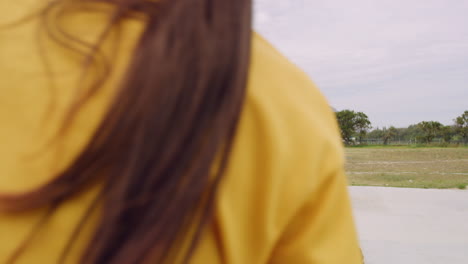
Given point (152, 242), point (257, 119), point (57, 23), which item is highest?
point (57, 23)

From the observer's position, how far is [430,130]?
89.2 ft

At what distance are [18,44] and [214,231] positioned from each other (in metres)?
0.29

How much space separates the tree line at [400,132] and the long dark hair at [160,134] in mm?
25537

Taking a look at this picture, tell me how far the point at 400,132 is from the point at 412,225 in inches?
1100

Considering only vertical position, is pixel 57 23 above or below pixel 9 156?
above

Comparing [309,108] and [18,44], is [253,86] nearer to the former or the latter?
[309,108]

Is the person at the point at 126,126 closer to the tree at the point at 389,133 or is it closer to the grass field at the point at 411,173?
the grass field at the point at 411,173

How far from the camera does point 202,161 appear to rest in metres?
0.48

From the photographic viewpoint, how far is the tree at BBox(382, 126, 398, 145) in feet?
98.1

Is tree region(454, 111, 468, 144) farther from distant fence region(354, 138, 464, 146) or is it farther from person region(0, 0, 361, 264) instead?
person region(0, 0, 361, 264)

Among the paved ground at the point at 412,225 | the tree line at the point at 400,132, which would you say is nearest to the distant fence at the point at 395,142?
the tree line at the point at 400,132

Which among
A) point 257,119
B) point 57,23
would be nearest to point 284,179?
point 257,119

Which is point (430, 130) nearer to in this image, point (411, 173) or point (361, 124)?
point (361, 124)

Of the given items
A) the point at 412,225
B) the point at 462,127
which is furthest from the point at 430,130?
the point at 412,225
